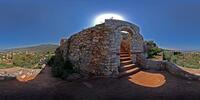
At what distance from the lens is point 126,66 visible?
41.7 feet

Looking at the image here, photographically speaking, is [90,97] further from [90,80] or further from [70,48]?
[70,48]

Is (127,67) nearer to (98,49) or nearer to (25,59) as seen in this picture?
(98,49)

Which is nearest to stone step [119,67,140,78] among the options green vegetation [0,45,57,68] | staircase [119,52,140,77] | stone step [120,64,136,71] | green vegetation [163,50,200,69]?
staircase [119,52,140,77]

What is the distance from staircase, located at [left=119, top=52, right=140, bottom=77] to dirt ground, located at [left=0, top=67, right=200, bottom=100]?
51cm

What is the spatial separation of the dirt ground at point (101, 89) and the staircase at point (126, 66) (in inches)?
19.9

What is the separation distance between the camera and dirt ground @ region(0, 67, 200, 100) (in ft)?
28.7

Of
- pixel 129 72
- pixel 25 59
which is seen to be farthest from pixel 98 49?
pixel 25 59

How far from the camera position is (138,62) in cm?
1442

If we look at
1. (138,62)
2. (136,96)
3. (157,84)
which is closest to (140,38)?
(138,62)

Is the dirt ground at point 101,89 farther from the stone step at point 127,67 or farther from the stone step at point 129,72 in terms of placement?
the stone step at point 127,67

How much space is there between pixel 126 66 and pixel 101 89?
3.33 meters

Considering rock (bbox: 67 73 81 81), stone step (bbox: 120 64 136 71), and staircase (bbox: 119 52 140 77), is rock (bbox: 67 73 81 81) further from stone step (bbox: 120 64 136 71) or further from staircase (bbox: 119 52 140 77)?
stone step (bbox: 120 64 136 71)

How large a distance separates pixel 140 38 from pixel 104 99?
763 cm

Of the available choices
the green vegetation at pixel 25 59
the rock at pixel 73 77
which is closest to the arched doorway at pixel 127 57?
the rock at pixel 73 77
